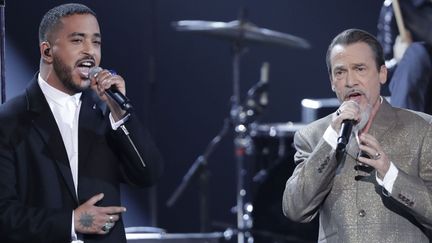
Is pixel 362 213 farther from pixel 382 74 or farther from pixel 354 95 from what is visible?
pixel 382 74

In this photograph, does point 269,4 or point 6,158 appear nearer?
point 6,158

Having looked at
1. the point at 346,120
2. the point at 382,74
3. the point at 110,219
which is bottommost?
the point at 110,219

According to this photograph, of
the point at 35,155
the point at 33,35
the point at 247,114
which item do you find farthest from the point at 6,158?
the point at 247,114

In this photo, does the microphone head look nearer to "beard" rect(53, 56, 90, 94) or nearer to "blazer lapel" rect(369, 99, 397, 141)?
"beard" rect(53, 56, 90, 94)

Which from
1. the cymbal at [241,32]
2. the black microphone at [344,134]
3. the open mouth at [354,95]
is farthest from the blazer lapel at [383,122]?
the cymbal at [241,32]

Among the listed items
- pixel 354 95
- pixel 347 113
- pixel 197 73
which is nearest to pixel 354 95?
pixel 354 95

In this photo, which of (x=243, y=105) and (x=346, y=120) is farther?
(x=243, y=105)

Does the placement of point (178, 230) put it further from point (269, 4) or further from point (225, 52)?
point (269, 4)

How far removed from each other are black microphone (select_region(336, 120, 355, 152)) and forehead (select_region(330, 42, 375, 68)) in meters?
0.29

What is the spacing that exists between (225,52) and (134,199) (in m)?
1.53

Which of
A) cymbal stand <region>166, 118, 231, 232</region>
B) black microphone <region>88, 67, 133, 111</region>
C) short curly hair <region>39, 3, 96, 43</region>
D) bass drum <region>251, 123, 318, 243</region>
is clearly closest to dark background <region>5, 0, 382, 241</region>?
cymbal stand <region>166, 118, 231, 232</region>

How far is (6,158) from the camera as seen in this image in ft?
10.1

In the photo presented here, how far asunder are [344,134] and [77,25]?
101cm

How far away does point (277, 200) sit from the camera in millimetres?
5918
